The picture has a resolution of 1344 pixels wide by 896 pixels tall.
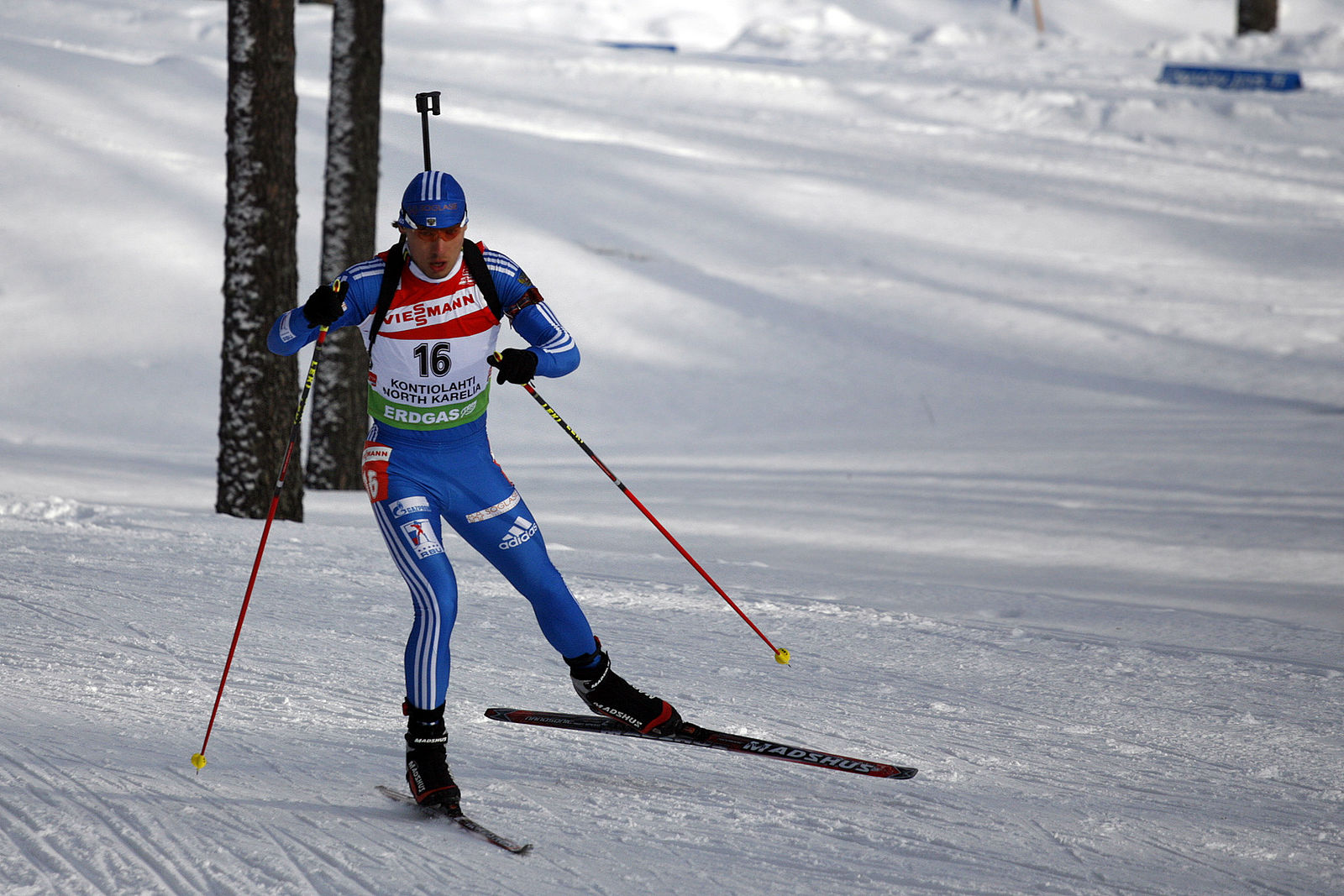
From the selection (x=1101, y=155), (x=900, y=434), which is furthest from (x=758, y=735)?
(x=1101, y=155)

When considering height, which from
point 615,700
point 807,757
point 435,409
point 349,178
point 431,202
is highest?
point 431,202

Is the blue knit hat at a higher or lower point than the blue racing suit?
higher

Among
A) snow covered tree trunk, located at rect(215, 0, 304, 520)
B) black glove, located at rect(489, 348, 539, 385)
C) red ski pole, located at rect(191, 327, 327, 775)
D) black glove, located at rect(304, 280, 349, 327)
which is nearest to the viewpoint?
red ski pole, located at rect(191, 327, 327, 775)

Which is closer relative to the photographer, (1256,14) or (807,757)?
(807,757)

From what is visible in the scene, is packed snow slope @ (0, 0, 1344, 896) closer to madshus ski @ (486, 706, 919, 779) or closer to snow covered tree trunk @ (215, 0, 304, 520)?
madshus ski @ (486, 706, 919, 779)

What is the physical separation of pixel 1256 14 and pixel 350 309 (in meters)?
27.5

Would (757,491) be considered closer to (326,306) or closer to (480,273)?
(480,273)

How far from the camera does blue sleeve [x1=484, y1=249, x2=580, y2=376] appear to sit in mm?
4176

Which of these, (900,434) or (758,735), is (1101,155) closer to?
(900,434)

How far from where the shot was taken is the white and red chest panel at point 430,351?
13.1ft

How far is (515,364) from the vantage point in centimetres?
400

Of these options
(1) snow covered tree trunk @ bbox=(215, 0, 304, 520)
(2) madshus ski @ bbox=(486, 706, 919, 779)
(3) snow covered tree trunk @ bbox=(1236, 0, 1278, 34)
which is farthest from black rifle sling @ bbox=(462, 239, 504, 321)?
(3) snow covered tree trunk @ bbox=(1236, 0, 1278, 34)

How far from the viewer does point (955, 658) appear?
5562 millimetres

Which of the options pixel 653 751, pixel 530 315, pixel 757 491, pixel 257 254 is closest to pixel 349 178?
pixel 257 254
